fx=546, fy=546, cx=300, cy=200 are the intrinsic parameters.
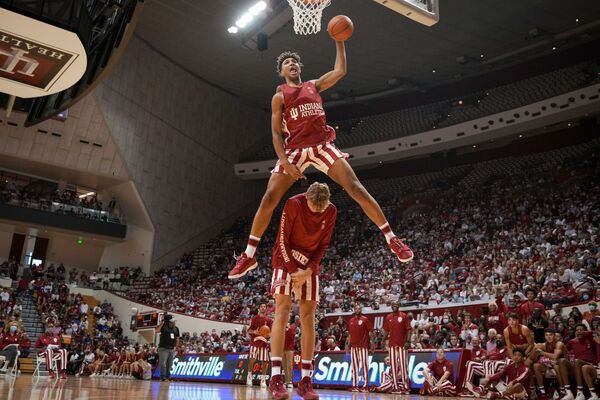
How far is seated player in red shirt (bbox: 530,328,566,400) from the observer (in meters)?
8.72

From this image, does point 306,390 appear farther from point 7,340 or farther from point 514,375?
point 7,340

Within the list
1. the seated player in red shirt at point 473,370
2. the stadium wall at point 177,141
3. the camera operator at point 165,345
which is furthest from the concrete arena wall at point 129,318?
the seated player in red shirt at point 473,370

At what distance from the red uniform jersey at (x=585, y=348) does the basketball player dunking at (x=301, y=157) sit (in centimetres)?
534

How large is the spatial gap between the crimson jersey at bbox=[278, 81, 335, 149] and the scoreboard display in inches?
851

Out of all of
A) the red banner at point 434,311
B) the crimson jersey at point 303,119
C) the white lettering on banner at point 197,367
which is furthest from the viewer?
the white lettering on banner at point 197,367

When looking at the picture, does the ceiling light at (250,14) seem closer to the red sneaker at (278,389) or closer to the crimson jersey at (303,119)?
the crimson jersey at (303,119)

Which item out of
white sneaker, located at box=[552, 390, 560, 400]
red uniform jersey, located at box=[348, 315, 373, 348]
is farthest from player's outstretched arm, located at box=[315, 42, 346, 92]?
red uniform jersey, located at box=[348, 315, 373, 348]

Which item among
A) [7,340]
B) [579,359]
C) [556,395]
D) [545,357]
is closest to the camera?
[579,359]

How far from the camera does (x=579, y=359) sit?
28.1ft

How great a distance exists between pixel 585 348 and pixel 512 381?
128cm

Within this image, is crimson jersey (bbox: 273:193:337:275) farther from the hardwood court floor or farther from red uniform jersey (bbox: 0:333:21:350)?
red uniform jersey (bbox: 0:333:21:350)

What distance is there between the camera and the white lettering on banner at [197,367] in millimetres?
15973

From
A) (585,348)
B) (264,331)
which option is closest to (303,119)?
(585,348)

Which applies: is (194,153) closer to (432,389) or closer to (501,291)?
(501,291)
